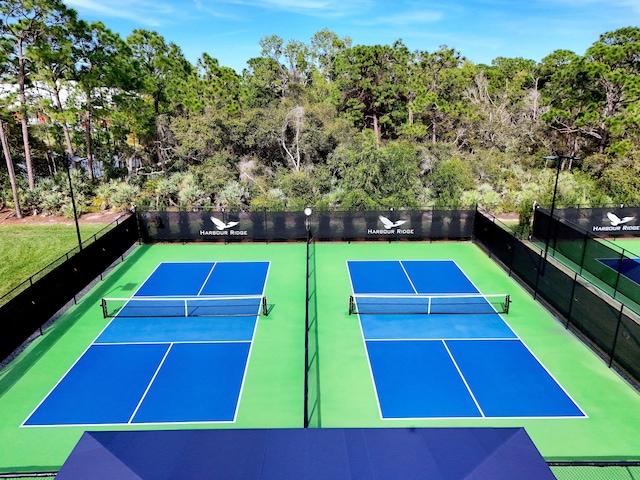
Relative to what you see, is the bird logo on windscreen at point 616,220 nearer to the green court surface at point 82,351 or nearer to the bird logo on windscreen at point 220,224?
the green court surface at point 82,351

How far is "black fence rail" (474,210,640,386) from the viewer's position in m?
11.5

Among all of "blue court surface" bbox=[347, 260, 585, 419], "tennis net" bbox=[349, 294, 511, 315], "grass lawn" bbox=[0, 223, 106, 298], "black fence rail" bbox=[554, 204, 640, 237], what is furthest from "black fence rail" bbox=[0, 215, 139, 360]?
"black fence rail" bbox=[554, 204, 640, 237]

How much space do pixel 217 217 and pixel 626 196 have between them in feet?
87.2

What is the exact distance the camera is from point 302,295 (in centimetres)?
1691

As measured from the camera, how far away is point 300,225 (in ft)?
75.2

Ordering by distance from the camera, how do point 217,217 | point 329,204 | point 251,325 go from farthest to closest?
1. point 329,204
2. point 217,217
3. point 251,325

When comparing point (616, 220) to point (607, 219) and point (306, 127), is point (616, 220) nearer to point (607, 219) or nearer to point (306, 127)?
point (607, 219)

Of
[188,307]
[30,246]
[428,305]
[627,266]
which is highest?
[30,246]

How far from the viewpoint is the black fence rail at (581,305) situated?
1148cm

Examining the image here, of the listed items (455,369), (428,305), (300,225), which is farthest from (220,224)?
(455,369)

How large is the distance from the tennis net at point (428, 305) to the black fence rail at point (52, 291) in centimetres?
999

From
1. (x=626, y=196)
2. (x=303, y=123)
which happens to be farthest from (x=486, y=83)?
(x=303, y=123)

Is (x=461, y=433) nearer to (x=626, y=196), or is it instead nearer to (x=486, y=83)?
(x=626, y=196)

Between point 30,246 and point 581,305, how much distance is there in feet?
80.9
